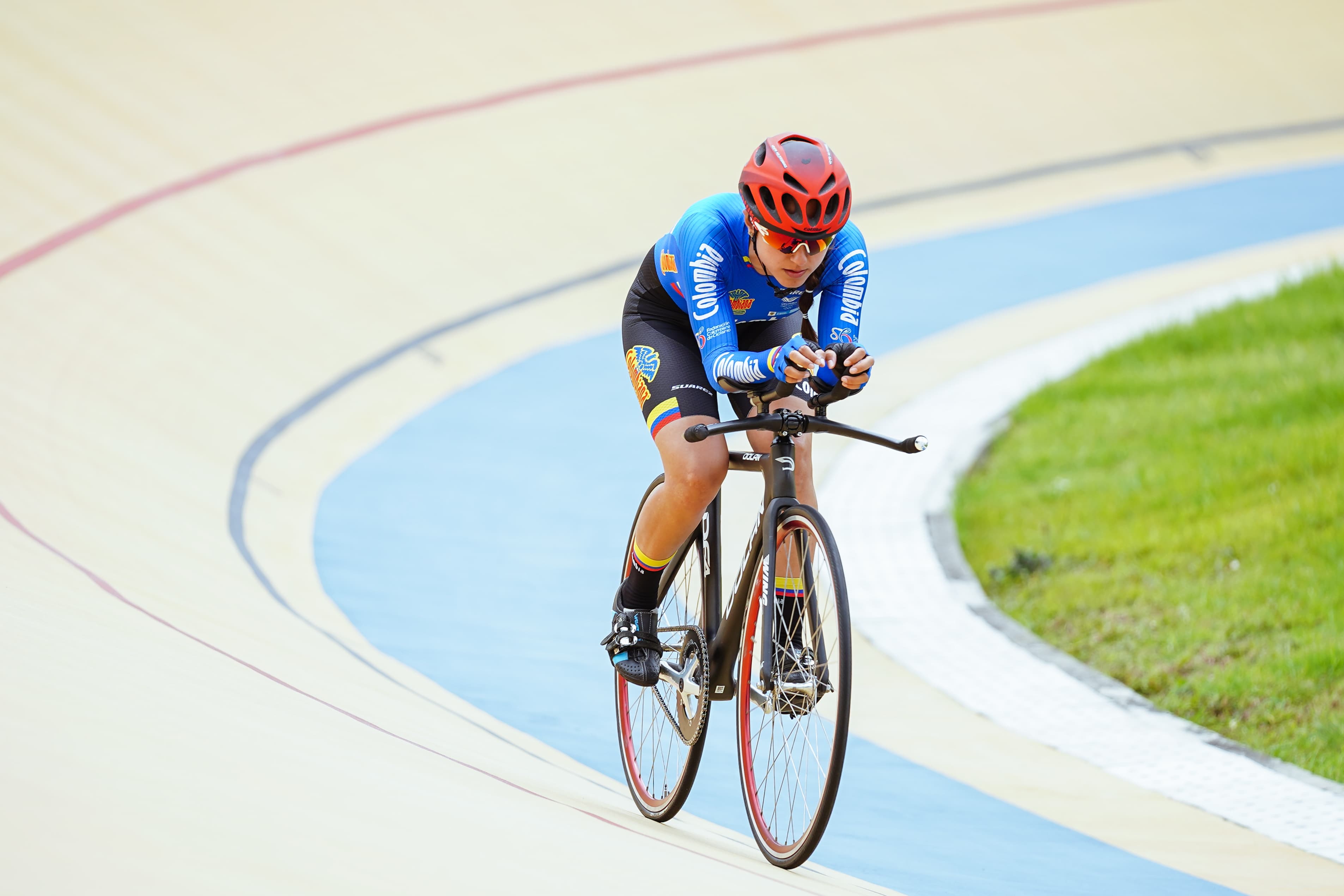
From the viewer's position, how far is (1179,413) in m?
6.64

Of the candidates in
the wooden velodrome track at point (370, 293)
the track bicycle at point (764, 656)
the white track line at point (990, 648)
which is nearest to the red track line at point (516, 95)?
the wooden velodrome track at point (370, 293)

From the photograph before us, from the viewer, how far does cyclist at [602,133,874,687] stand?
9.45 feet

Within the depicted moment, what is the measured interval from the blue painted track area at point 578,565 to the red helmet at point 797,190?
1422mm

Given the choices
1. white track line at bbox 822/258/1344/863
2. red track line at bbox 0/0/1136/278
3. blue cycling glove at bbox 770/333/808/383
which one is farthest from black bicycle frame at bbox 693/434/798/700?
red track line at bbox 0/0/1136/278

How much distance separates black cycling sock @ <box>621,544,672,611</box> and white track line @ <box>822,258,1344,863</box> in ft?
4.81

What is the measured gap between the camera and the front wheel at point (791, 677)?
2711 mm

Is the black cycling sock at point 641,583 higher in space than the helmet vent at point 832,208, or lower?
lower

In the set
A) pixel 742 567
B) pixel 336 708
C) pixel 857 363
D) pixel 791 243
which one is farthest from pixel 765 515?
pixel 336 708

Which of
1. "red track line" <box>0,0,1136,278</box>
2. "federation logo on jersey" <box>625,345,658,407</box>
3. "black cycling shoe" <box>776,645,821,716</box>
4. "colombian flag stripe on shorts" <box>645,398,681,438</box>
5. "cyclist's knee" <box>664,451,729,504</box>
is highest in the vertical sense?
"red track line" <box>0,0,1136,278</box>

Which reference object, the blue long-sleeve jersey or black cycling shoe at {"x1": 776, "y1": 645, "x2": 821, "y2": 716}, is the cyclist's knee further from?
black cycling shoe at {"x1": 776, "y1": 645, "x2": 821, "y2": 716}

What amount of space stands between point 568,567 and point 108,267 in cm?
274

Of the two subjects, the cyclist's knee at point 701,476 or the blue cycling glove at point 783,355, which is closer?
the blue cycling glove at point 783,355

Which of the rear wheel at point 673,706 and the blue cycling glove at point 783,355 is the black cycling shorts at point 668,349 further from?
the blue cycling glove at point 783,355

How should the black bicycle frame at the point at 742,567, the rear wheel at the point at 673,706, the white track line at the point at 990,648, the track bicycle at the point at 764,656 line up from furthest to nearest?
the white track line at the point at 990,648 → the rear wheel at the point at 673,706 → the black bicycle frame at the point at 742,567 → the track bicycle at the point at 764,656
